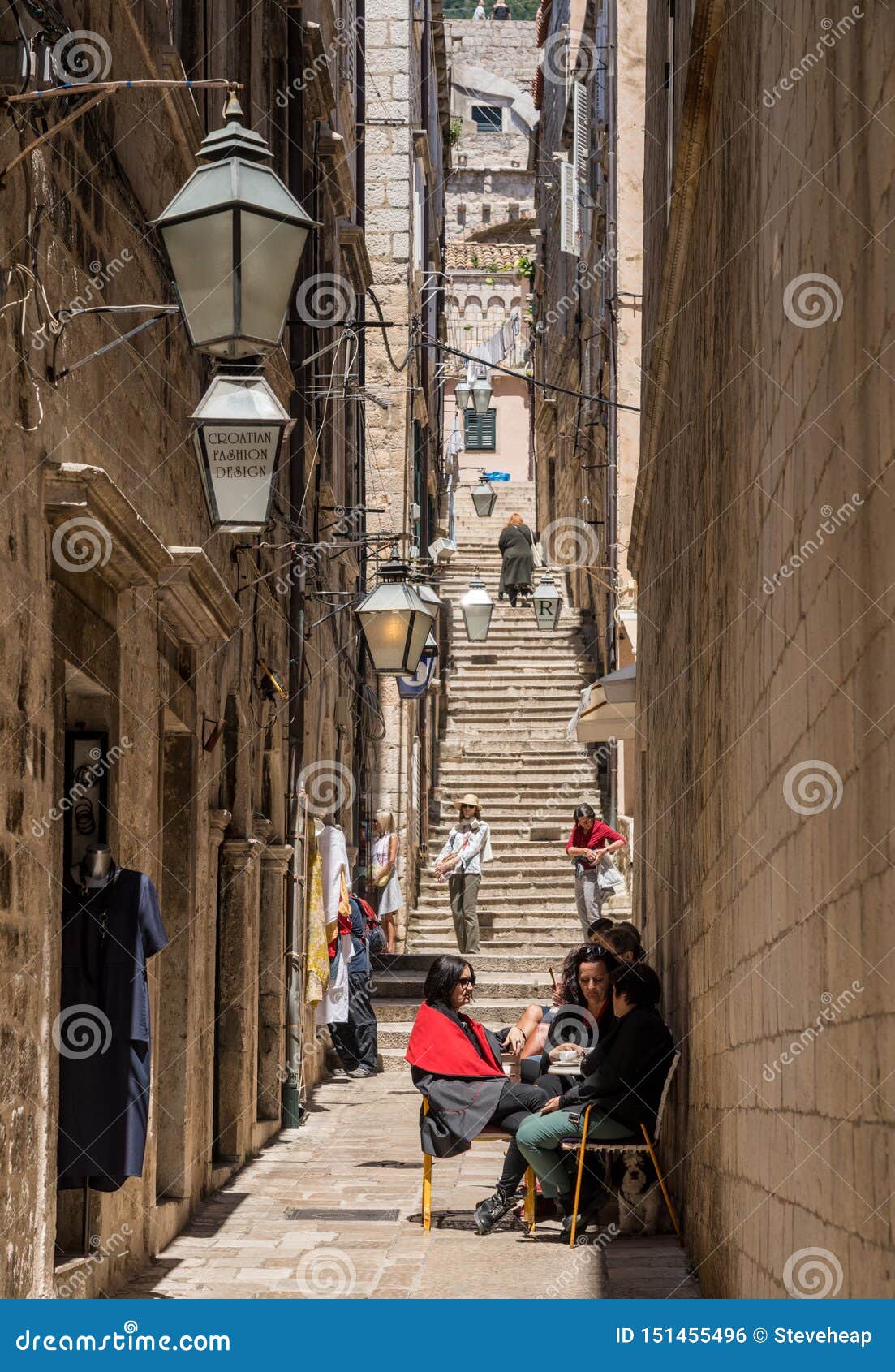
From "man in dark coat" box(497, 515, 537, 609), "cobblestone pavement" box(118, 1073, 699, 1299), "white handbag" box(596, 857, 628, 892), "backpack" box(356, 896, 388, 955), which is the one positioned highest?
"man in dark coat" box(497, 515, 537, 609)

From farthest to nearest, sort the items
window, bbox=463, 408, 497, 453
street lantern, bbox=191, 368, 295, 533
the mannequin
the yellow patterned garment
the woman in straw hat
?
1. window, bbox=463, 408, 497, 453
2. the woman in straw hat
3. the yellow patterned garment
4. street lantern, bbox=191, 368, 295, 533
5. the mannequin

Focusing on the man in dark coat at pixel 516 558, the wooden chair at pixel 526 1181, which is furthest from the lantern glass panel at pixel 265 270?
the man in dark coat at pixel 516 558

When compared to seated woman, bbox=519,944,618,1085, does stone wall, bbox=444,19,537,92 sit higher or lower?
higher

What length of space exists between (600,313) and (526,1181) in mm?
16662

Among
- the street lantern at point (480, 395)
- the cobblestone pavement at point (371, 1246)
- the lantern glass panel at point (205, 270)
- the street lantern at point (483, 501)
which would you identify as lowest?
the cobblestone pavement at point (371, 1246)

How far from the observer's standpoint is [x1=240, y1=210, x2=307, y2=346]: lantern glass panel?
17.9 feet

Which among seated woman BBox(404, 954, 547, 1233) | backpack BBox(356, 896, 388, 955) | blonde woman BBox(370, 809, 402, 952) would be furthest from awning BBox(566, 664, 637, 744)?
seated woman BBox(404, 954, 547, 1233)

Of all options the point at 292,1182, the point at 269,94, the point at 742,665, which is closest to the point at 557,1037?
the point at 292,1182

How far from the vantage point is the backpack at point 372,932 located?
1566cm

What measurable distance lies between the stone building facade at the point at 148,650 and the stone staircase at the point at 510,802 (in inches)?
108

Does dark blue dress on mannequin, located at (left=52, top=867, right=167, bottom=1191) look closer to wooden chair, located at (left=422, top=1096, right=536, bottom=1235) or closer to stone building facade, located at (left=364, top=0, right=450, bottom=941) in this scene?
wooden chair, located at (left=422, top=1096, right=536, bottom=1235)

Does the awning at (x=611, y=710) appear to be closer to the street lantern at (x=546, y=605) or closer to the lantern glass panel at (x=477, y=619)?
the lantern glass panel at (x=477, y=619)

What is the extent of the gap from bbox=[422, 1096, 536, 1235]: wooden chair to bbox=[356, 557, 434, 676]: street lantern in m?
3.52
